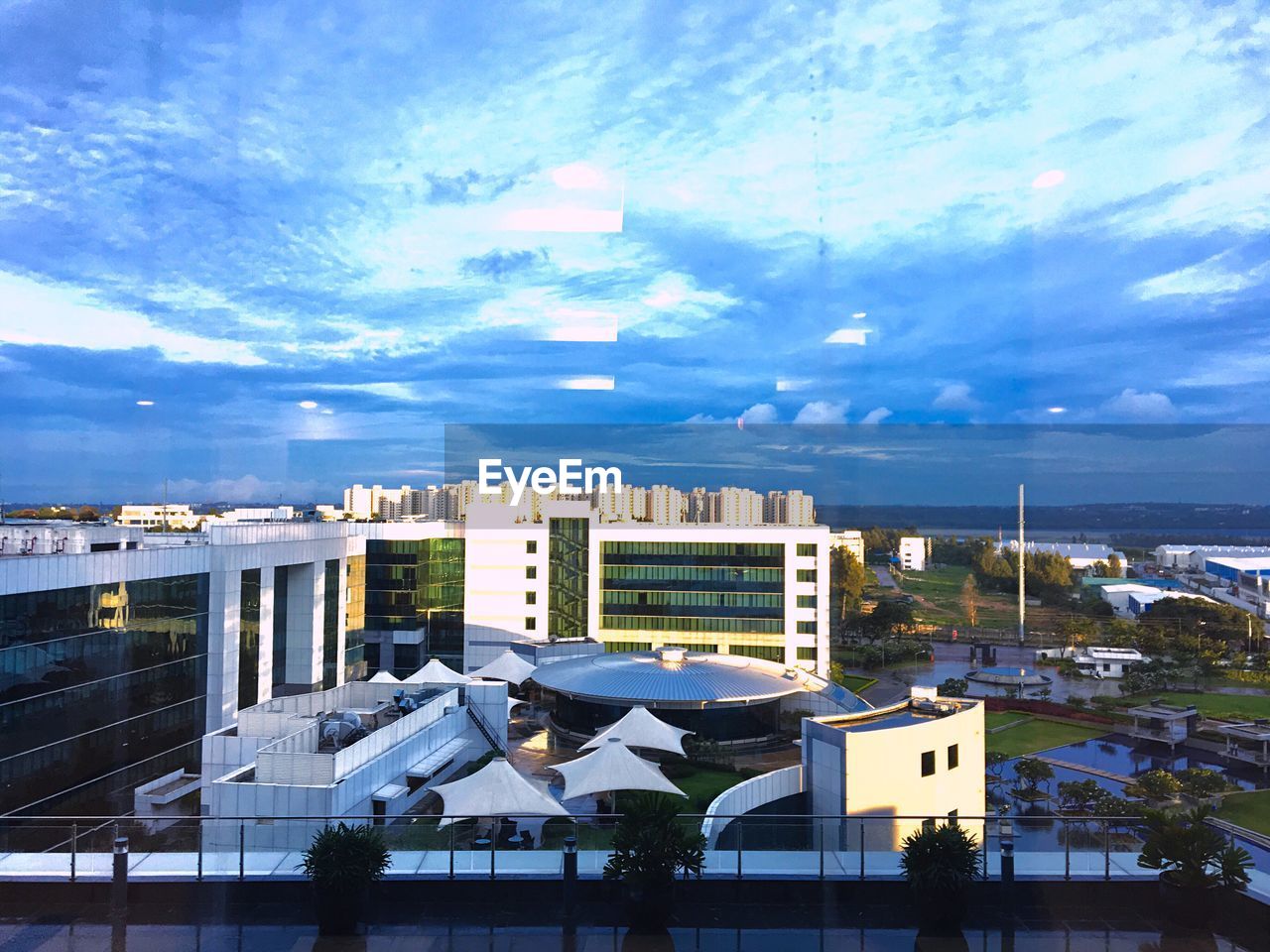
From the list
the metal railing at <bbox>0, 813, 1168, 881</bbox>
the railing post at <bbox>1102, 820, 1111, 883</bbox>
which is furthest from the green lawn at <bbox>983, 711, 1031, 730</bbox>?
the metal railing at <bbox>0, 813, 1168, 881</bbox>

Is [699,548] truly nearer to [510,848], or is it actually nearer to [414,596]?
[414,596]

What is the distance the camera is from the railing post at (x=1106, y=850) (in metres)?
3.75

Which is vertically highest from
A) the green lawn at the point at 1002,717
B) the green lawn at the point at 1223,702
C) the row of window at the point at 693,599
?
the row of window at the point at 693,599

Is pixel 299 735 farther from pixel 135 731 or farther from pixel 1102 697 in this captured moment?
Result: pixel 1102 697

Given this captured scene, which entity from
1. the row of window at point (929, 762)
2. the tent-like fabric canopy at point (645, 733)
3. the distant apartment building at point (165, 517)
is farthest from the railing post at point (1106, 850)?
the distant apartment building at point (165, 517)

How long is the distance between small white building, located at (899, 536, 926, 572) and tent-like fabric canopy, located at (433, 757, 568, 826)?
53.1 ft

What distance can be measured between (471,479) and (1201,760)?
20.7m

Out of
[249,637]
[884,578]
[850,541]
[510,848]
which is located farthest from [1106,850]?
[884,578]

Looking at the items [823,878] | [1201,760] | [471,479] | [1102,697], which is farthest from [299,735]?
[1102,697]

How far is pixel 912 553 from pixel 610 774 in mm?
18363

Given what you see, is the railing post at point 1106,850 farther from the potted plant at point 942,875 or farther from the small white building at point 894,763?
the small white building at point 894,763

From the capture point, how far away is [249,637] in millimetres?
14375

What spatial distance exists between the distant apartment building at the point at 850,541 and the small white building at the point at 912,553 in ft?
3.93

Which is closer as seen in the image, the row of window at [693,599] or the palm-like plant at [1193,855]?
the palm-like plant at [1193,855]
